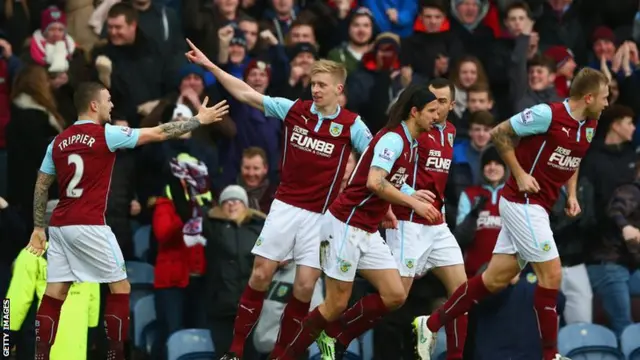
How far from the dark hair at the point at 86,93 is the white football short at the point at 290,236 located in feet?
5.91

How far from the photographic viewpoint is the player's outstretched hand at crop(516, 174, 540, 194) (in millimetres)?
12797

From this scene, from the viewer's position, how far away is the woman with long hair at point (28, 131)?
1522 cm

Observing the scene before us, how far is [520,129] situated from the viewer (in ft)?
42.4

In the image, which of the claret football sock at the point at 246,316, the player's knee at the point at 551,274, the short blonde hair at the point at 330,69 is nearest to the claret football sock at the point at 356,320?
the claret football sock at the point at 246,316

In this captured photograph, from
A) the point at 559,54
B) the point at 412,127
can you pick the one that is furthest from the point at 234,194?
the point at 559,54

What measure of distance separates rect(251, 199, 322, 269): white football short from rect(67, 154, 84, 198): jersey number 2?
160cm

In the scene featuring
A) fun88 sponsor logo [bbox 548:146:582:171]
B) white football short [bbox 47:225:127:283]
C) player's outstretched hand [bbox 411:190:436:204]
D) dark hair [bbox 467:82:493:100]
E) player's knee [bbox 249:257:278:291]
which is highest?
dark hair [bbox 467:82:493:100]

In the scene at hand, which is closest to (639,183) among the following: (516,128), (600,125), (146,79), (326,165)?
(600,125)

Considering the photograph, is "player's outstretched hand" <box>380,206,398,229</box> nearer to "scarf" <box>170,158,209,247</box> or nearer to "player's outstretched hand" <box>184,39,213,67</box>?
"player's outstretched hand" <box>184,39,213,67</box>

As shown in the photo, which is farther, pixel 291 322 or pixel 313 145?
pixel 291 322

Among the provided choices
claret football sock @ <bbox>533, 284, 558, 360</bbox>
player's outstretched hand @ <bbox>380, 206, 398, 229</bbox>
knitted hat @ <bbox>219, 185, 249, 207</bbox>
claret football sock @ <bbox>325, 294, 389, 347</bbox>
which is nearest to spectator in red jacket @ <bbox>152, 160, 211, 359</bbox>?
knitted hat @ <bbox>219, 185, 249, 207</bbox>

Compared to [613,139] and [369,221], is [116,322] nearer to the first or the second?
[369,221]

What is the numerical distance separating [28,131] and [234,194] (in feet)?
7.83

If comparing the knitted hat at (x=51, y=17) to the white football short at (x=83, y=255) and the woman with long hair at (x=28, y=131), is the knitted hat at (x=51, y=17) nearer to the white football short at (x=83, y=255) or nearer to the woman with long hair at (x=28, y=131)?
the woman with long hair at (x=28, y=131)
